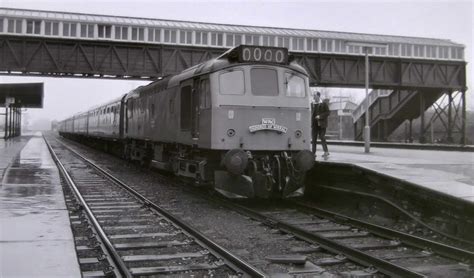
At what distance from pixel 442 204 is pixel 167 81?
8600 mm

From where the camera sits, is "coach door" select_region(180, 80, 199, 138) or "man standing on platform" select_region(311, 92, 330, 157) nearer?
"coach door" select_region(180, 80, 199, 138)

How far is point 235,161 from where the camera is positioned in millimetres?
9547

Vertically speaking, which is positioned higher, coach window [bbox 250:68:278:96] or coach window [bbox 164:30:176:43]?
coach window [bbox 164:30:176:43]

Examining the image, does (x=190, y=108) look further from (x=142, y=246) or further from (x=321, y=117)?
(x=142, y=246)

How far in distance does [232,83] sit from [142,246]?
4.54 meters

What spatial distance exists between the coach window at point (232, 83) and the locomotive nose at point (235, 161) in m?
1.31

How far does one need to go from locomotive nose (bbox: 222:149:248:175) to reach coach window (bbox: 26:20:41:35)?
4835 cm

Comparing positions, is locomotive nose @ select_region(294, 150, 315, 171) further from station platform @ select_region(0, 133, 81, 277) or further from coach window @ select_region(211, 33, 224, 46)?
coach window @ select_region(211, 33, 224, 46)

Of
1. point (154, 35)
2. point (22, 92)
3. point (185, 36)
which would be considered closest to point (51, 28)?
point (154, 35)

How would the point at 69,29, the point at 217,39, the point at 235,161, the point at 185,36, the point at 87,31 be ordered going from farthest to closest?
1. the point at 185,36
2. the point at 217,39
3. the point at 69,29
4. the point at 87,31
5. the point at 235,161

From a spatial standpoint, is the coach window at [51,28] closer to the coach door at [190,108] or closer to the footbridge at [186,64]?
the footbridge at [186,64]

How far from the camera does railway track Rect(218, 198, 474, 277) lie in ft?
18.8

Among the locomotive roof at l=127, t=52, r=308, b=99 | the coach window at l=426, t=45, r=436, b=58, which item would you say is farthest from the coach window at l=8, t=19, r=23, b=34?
the coach window at l=426, t=45, r=436, b=58

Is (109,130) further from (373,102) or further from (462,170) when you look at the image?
(373,102)
